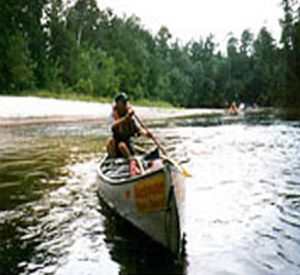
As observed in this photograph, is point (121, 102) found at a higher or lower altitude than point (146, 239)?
higher

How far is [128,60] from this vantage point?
83.1 meters

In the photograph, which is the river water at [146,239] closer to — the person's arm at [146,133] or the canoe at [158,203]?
the canoe at [158,203]

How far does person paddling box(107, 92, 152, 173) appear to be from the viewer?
10.6 m

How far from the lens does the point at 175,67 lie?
116 metres

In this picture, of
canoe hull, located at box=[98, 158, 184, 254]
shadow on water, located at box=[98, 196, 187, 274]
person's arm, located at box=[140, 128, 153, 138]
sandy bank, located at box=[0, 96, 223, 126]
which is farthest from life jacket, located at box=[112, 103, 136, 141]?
sandy bank, located at box=[0, 96, 223, 126]

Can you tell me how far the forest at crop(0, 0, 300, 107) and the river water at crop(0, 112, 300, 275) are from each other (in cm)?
3530

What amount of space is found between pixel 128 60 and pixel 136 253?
7670 centimetres

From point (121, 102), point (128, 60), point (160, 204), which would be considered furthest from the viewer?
point (128, 60)

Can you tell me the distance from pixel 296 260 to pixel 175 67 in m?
110

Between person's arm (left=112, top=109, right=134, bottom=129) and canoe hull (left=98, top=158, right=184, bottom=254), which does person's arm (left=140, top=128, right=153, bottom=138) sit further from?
canoe hull (left=98, top=158, right=184, bottom=254)

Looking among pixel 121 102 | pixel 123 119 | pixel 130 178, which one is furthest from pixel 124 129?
pixel 130 178

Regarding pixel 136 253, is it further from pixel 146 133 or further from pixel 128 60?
pixel 128 60

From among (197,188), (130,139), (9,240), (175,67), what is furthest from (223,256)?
(175,67)

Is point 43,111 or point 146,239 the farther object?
point 43,111
